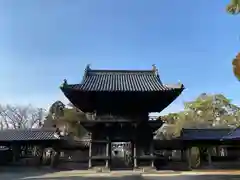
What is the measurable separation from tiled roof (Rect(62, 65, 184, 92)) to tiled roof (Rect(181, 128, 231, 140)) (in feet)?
21.7

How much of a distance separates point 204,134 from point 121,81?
34.7 feet

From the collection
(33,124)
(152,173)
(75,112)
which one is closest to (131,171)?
(152,173)

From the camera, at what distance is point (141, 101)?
27.6m

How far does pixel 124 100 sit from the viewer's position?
90.0 feet

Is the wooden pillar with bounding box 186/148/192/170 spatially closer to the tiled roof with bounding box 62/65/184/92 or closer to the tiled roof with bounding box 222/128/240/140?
the tiled roof with bounding box 222/128/240/140

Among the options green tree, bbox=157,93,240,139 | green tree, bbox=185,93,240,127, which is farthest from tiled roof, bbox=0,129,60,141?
green tree, bbox=185,93,240,127

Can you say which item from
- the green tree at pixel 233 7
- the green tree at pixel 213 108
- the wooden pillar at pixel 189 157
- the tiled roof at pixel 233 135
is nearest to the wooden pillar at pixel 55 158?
the wooden pillar at pixel 189 157

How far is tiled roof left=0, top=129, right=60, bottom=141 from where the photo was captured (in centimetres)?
3244

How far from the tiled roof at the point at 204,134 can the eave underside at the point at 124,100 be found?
5.32m

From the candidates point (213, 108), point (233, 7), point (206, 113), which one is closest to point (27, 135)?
point (233, 7)

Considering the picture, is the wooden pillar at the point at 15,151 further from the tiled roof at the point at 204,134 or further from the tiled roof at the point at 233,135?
the tiled roof at the point at 233,135

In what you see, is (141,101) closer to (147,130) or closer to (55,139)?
(147,130)

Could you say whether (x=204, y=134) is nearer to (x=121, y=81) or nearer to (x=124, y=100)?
(x=124, y=100)

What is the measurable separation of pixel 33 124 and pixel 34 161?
4549cm
